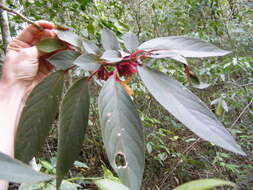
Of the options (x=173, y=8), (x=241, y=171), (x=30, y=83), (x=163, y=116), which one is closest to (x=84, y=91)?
(x=30, y=83)

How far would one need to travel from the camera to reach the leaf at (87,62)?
356 mm

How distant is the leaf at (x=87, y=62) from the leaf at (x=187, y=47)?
0.10 m

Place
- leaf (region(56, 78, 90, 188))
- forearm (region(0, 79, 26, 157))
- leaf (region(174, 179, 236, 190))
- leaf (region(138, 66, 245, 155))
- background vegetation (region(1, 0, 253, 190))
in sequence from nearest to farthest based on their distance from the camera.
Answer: leaf (region(174, 179, 236, 190)) → leaf (region(138, 66, 245, 155)) → leaf (region(56, 78, 90, 188)) → forearm (region(0, 79, 26, 157)) → background vegetation (region(1, 0, 253, 190))

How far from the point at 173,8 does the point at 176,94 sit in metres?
2.92

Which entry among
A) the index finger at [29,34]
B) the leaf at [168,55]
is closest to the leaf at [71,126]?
the leaf at [168,55]

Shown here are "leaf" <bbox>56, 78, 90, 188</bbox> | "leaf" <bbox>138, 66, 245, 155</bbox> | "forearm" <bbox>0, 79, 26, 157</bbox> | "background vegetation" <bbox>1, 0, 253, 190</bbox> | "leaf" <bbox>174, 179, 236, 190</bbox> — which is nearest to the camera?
"leaf" <bbox>174, 179, 236, 190</bbox>

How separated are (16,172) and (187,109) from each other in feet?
0.75

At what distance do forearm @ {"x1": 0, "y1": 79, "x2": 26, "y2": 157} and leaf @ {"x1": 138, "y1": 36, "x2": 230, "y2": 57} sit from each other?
432mm

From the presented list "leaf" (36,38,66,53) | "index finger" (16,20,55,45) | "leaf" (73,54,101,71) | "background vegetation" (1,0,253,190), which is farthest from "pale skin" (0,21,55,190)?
"background vegetation" (1,0,253,190)

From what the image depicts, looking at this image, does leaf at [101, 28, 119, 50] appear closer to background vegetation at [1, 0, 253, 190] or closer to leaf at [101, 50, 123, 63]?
leaf at [101, 50, 123, 63]

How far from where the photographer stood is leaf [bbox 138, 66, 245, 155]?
0.28 metres

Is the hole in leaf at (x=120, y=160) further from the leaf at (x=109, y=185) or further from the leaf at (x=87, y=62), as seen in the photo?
the leaf at (x=87, y=62)

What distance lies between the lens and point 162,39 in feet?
1.46

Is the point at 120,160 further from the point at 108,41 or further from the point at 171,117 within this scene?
the point at 171,117
